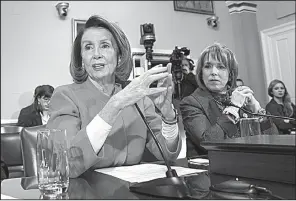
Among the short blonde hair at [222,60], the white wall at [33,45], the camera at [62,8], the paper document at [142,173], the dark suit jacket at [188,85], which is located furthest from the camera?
the camera at [62,8]

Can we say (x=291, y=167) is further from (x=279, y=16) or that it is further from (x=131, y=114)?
(x=279, y=16)

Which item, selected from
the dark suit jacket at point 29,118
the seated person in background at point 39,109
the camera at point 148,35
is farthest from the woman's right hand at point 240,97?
the dark suit jacket at point 29,118

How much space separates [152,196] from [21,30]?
7.74ft

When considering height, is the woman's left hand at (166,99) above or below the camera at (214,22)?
below

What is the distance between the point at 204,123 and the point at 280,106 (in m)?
0.19

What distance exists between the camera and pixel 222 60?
0.73 meters

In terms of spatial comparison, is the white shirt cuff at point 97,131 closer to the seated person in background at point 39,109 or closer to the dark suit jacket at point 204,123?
the dark suit jacket at point 204,123

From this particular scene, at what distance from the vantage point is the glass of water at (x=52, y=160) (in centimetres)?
43

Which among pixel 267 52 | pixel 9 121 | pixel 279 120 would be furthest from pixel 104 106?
pixel 9 121

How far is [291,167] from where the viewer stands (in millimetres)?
360

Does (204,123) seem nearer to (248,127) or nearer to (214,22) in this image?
(248,127)

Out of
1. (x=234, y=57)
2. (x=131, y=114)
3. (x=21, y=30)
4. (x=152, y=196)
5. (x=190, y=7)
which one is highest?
(x=21, y=30)

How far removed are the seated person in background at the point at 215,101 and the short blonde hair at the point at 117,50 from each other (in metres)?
0.18

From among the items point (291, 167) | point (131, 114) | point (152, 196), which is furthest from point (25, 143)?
point (291, 167)
